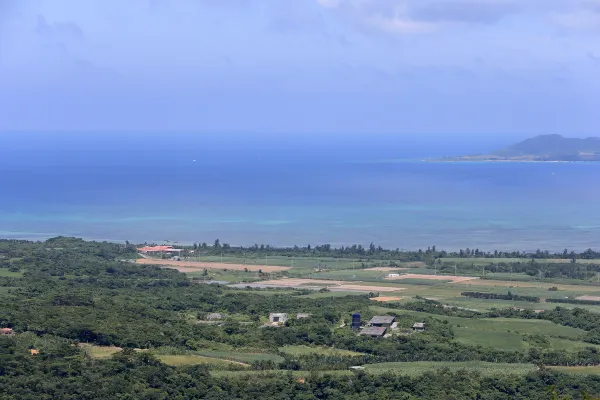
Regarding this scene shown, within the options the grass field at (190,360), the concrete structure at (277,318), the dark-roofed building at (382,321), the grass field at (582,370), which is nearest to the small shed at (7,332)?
the grass field at (190,360)

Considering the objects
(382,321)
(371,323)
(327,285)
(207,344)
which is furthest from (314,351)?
(327,285)

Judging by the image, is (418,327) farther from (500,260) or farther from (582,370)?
(500,260)

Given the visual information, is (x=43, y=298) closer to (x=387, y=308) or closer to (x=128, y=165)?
(x=387, y=308)

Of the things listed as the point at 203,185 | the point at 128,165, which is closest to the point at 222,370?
the point at 203,185

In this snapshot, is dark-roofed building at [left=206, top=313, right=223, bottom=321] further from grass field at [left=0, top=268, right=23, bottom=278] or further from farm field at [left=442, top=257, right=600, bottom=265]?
farm field at [left=442, top=257, right=600, bottom=265]

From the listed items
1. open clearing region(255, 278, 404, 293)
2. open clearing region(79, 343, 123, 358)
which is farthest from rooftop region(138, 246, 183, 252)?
open clearing region(79, 343, 123, 358)

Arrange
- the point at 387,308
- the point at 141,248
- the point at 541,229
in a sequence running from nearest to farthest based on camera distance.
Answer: the point at 387,308, the point at 141,248, the point at 541,229
